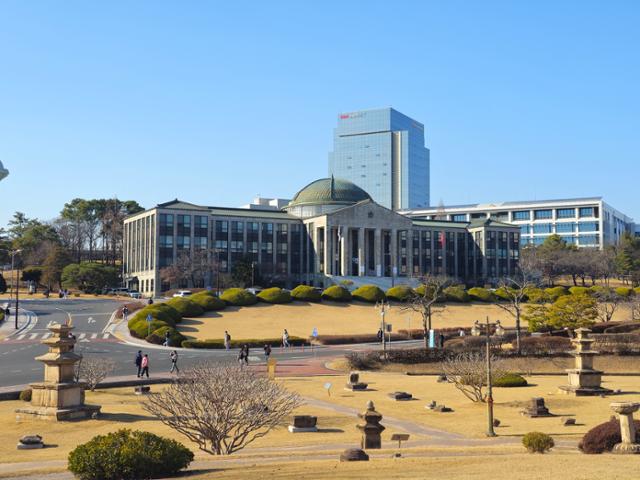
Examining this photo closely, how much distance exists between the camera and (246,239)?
147375 millimetres

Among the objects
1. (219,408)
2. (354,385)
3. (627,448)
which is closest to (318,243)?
(354,385)

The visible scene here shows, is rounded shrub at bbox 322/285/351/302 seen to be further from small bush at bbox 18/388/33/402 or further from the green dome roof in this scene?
small bush at bbox 18/388/33/402

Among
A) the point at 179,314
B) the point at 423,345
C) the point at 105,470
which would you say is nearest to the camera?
the point at 105,470

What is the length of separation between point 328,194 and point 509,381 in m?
115

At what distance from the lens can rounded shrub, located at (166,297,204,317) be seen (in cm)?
8769

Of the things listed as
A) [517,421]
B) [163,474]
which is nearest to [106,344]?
[517,421]

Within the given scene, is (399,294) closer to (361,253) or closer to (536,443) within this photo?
(361,253)

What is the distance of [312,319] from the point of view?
9275cm

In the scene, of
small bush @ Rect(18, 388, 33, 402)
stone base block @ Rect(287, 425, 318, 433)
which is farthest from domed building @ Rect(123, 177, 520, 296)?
stone base block @ Rect(287, 425, 318, 433)

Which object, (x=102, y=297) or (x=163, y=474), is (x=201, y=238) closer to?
(x=102, y=297)

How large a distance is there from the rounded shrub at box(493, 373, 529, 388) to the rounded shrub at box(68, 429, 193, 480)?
31.9 m

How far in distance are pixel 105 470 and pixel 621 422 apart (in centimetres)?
1591

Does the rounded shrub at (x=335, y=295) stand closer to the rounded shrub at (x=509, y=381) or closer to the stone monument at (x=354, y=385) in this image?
the rounded shrub at (x=509, y=381)

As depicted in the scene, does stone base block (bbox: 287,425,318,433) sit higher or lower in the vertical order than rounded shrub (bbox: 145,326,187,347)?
lower
